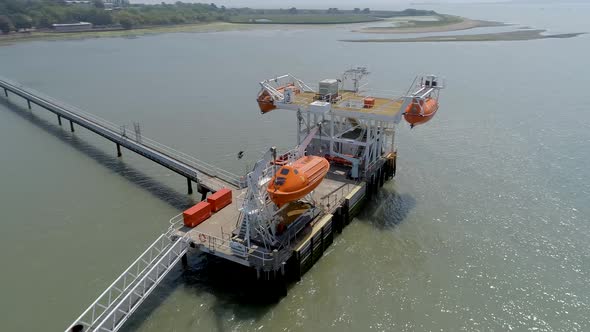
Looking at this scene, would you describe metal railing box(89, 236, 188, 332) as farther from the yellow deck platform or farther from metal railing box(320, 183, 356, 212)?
the yellow deck platform

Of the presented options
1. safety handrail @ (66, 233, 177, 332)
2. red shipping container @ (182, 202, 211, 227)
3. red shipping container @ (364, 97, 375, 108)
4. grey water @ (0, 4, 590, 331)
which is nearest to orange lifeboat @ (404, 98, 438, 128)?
red shipping container @ (364, 97, 375, 108)

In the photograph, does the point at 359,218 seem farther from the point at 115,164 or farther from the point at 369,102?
the point at 115,164

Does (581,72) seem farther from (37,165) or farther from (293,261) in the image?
(37,165)

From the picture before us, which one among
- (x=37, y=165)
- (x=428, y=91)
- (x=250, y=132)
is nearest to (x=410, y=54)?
(x=250, y=132)

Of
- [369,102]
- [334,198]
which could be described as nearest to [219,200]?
[334,198]

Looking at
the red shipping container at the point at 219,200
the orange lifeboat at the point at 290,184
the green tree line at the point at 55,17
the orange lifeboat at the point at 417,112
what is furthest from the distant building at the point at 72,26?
the orange lifeboat at the point at 290,184

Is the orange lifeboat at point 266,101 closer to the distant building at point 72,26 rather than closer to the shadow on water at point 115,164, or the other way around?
the shadow on water at point 115,164
